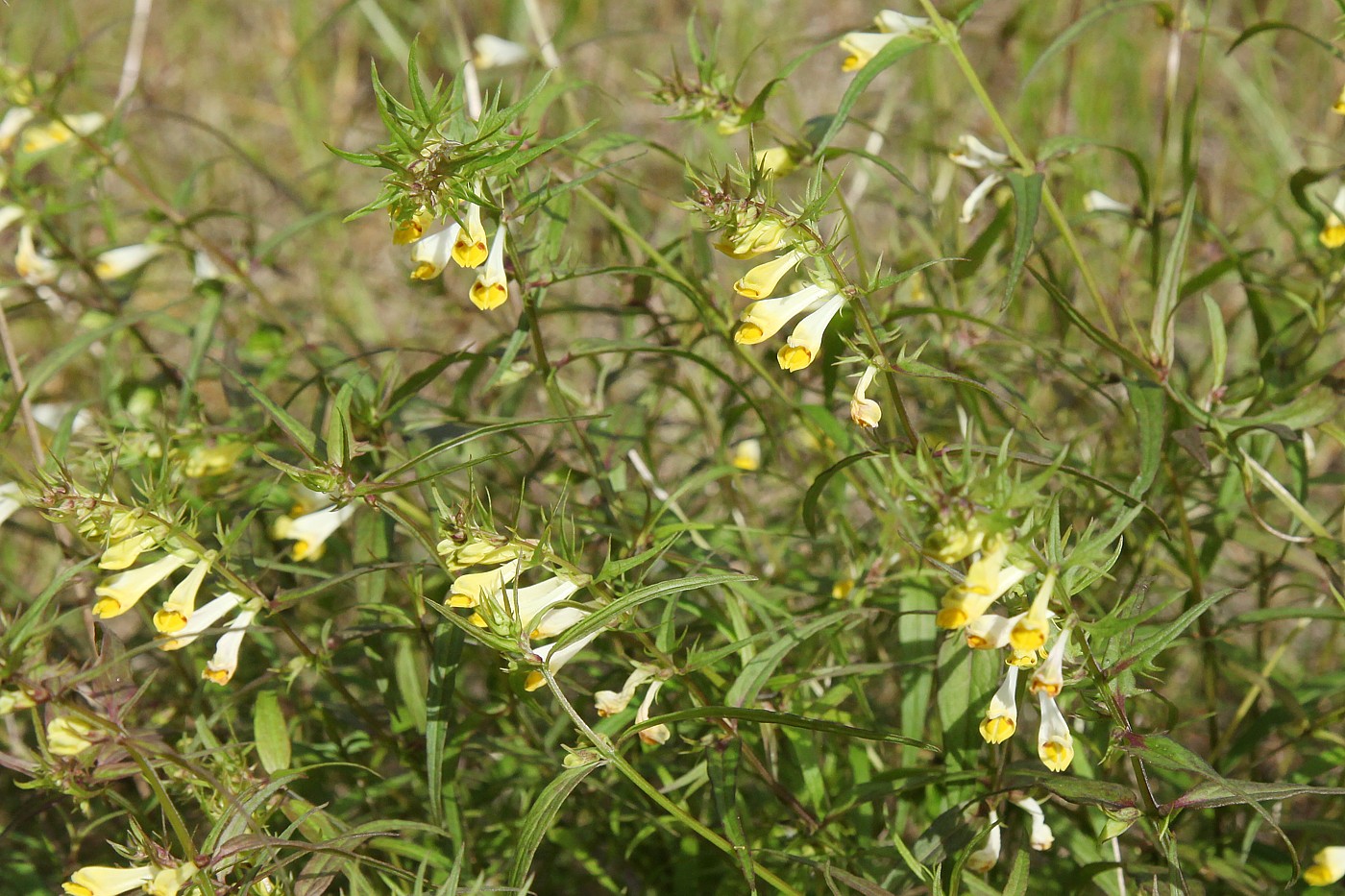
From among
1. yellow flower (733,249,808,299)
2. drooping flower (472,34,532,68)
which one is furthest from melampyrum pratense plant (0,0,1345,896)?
drooping flower (472,34,532,68)

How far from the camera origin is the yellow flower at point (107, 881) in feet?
5.63

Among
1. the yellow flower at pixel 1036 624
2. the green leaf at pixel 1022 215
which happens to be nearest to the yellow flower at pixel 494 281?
the green leaf at pixel 1022 215

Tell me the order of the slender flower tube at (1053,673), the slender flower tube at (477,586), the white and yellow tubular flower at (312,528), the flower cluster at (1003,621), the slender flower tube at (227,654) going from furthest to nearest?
the white and yellow tubular flower at (312,528)
the slender flower tube at (227,654)
the slender flower tube at (477,586)
the slender flower tube at (1053,673)
the flower cluster at (1003,621)

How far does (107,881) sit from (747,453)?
1.82 meters

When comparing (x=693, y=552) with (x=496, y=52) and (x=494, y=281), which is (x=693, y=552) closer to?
(x=494, y=281)

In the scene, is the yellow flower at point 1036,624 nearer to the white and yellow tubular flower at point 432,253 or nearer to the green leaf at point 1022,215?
the green leaf at point 1022,215

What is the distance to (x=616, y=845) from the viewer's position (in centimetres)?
247

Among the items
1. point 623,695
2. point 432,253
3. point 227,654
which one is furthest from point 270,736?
point 432,253

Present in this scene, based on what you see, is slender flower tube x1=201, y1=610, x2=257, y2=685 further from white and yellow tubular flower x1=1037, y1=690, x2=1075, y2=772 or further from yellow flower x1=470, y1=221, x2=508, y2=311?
white and yellow tubular flower x1=1037, y1=690, x2=1075, y2=772

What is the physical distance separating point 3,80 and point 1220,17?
5127 mm

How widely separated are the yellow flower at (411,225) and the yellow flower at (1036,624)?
37.8 inches

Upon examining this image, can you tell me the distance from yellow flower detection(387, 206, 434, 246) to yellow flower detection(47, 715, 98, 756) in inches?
36.3

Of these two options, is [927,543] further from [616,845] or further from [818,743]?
[616,845]

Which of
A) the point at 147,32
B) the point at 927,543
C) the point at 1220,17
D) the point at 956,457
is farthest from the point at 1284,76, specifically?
the point at 147,32
